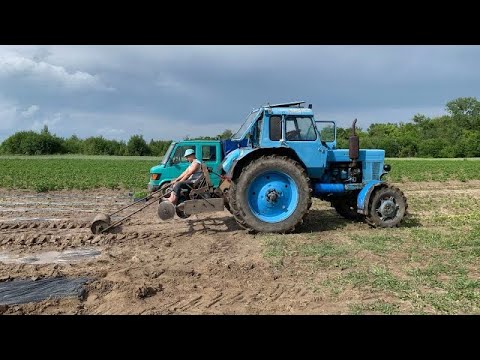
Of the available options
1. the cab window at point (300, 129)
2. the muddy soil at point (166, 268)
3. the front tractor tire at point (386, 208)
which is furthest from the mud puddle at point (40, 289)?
the front tractor tire at point (386, 208)

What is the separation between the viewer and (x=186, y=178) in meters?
8.05

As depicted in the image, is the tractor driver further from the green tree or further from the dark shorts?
the green tree

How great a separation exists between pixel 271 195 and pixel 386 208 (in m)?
2.40

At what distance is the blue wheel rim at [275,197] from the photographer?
7938 mm

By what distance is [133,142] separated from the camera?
65.8 metres

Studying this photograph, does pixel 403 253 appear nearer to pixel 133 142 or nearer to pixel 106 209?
pixel 106 209

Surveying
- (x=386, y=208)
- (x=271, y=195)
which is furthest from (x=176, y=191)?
(x=386, y=208)

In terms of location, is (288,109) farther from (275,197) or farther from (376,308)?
(376,308)

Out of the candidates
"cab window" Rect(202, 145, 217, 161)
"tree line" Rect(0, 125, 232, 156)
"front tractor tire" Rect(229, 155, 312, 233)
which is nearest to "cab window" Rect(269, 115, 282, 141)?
"front tractor tire" Rect(229, 155, 312, 233)

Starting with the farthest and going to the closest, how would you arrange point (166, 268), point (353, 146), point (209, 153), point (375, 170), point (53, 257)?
1. point (209, 153)
2. point (375, 170)
3. point (353, 146)
4. point (53, 257)
5. point (166, 268)

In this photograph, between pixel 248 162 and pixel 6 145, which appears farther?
pixel 6 145

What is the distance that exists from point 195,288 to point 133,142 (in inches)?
2511

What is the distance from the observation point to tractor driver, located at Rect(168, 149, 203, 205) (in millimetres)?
7812
